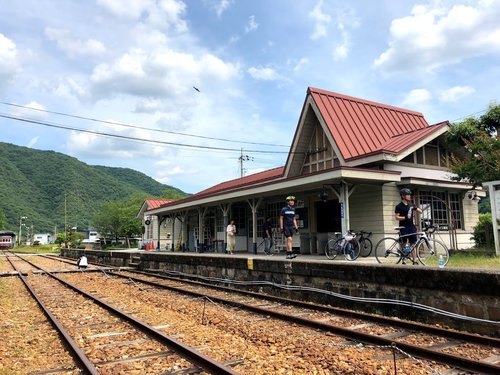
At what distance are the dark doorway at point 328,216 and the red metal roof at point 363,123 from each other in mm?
2130

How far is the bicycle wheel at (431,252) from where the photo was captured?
8.77 meters

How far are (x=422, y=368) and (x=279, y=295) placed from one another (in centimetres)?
594

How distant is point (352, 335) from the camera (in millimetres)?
5672

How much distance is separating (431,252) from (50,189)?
12079cm

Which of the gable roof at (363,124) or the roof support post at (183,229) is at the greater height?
the gable roof at (363,124)

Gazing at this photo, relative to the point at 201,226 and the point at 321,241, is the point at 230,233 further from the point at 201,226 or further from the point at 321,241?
the point at 201,226

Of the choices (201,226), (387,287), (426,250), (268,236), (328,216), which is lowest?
(387,287)

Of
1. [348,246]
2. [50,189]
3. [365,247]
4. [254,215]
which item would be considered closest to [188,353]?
[348,246]

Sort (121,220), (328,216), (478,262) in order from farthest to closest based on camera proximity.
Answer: (121,220) → (328,216) → (478,262)

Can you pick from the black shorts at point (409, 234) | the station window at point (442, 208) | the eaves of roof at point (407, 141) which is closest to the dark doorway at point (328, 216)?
the eaves of roof at point (407, 141)

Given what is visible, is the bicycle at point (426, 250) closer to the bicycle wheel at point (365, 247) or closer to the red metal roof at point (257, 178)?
the bicycle wheel at point (365, 247)

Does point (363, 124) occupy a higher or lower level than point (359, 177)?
higher

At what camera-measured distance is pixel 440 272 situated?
6.54 meters

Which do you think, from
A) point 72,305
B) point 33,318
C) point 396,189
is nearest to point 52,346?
point 33,318
